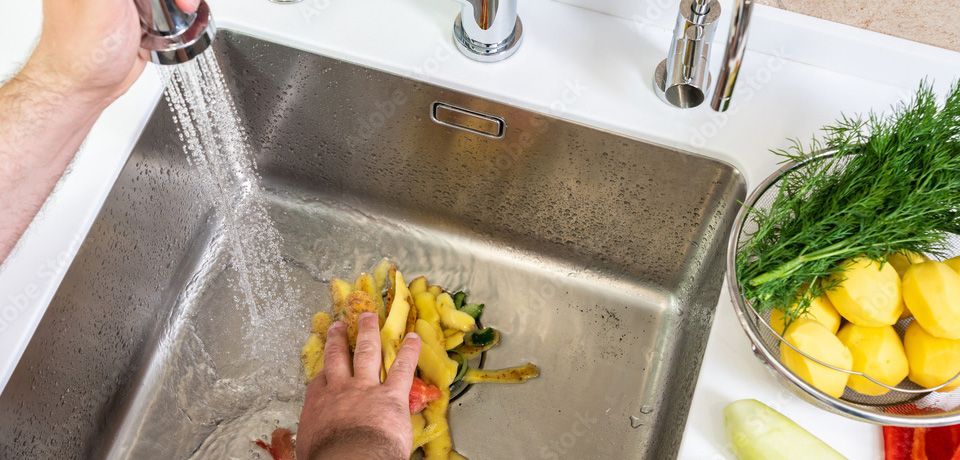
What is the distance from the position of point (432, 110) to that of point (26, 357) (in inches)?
22.1

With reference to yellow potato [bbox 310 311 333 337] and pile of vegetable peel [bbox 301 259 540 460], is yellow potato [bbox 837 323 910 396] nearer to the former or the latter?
pile of vegetable peel [bbox 301 259 540 460]

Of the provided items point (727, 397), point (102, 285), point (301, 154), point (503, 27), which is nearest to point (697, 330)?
point (727, 397)

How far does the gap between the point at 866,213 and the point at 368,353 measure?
0.56 m

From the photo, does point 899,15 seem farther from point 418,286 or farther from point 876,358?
point 418,286

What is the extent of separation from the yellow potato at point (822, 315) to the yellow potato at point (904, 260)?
3.1 inches

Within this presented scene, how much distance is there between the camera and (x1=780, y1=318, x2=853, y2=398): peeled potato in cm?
77

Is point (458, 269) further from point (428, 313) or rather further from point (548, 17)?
point (548, 17)

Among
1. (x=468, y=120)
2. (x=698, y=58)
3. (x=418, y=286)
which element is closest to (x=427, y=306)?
(x=418, y=286)

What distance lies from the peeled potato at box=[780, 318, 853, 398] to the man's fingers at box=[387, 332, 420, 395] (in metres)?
0.41

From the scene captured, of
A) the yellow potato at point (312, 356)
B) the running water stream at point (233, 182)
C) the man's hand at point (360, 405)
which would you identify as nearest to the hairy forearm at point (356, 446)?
the man's hand at point (360, 405)

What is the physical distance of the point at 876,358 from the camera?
2.55ft

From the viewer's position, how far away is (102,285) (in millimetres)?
1053

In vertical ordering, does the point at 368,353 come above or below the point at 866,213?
below

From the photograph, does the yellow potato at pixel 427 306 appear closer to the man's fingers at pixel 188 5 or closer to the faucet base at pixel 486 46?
the faucet base at pixel 486 46
